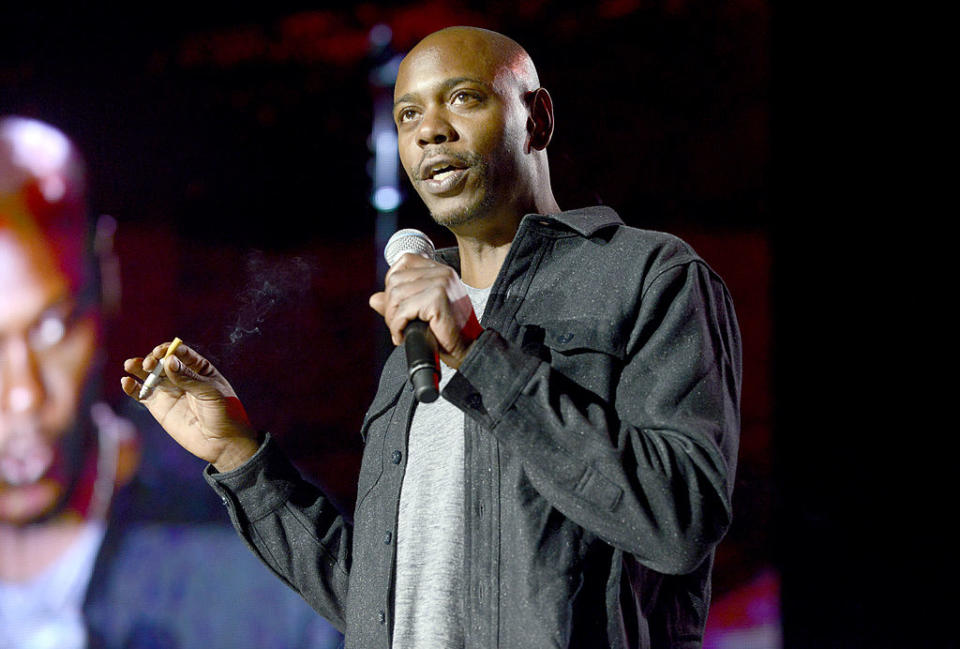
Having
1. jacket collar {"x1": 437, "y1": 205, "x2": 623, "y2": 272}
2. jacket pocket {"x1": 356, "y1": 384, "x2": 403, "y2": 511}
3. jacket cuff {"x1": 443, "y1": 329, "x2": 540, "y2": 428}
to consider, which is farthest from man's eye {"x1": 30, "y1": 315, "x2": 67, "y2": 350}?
jacket cuff {"x1": 443, "y1": 329, "x2": 540, "y2": 428}

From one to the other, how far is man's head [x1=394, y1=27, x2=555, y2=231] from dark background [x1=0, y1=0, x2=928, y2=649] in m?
0.61

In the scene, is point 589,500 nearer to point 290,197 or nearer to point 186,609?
point 290,197

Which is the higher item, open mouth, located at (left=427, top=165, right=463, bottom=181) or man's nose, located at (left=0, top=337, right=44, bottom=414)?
open mouth, located at (left=427, top=165, right=463, bottom=181)

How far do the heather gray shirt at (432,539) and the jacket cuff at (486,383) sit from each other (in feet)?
0.45

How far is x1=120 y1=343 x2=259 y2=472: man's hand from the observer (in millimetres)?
1344

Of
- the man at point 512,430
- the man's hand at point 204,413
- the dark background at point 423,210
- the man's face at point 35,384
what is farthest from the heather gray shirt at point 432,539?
the man's face at point 35,384

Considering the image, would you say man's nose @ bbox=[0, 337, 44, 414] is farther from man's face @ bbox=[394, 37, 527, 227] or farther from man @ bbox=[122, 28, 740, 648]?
man's face @ bbox=[394, 37, 527, 227]

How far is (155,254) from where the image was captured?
8.48ft

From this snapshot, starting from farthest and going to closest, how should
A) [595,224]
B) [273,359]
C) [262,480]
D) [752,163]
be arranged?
[273,359], [752,163], [262,480], [595,224]

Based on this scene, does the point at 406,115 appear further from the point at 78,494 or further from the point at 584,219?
the point at 78,494

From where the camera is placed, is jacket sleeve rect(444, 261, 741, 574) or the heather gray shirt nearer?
→ jacket sleeve rect(444, 261, 741, 574)

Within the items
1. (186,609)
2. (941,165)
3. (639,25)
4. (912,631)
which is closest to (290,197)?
(639,25)

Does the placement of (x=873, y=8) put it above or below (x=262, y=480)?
above

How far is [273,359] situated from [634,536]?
1727 mm
